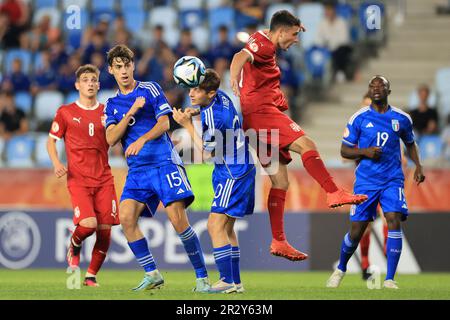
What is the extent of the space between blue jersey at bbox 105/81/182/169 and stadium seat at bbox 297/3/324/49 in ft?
29.6

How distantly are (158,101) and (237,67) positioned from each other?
2.90 feet

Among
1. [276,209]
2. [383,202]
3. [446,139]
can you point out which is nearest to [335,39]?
[446,139]

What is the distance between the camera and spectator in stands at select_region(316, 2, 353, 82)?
64.2ft

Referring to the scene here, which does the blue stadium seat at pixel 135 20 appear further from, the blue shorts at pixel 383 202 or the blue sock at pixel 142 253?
the blue sock at pixel 142 253

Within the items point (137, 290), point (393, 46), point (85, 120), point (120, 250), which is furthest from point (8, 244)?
point (393, 46)

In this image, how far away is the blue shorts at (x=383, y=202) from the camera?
11766 mm

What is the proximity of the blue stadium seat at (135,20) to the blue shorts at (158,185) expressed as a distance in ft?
35.0

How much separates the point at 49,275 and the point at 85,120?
9.75 feet

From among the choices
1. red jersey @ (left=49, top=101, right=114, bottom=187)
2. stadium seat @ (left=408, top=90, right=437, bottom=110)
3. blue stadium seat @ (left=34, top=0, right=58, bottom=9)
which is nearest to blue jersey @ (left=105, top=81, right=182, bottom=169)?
red jersey @ (left=49, top=101, right=114, bottom=187)

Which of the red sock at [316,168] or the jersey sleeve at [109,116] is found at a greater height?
the jersey sleeve at [109,116]

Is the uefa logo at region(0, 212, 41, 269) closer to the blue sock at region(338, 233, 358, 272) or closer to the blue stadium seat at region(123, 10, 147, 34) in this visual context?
the blue sock at region(338, 233, 358, 272)

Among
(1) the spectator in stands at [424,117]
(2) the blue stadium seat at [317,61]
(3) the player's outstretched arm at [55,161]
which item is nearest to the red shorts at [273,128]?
(3) the player's outstretched arm at [55,161]

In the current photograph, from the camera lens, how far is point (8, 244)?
1605 centimetres

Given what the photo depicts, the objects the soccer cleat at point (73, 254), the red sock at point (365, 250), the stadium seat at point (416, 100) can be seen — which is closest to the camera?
the soccer cleat at point (73, 254)
